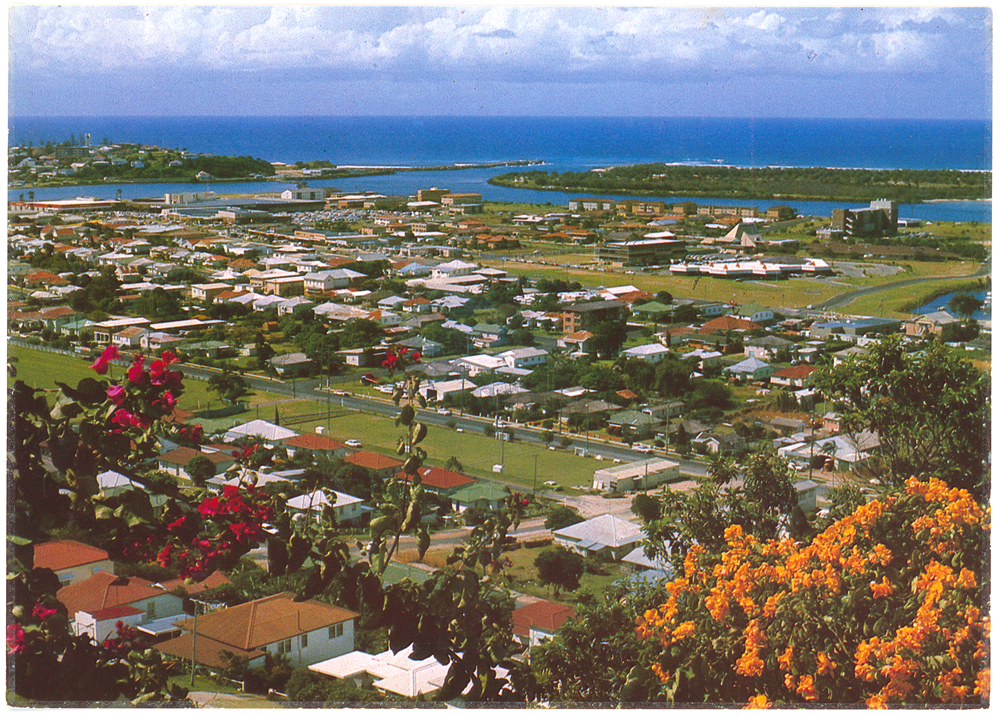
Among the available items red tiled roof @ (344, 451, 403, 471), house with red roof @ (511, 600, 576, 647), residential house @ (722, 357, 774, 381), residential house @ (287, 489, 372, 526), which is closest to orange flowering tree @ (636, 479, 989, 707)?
house with red roof @ (511, 600, 576, 647)

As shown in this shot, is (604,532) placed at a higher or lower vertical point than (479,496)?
lower

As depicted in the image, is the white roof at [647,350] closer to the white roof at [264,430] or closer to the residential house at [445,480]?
the residential house at [445,480]

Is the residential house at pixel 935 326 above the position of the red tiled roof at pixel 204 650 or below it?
above

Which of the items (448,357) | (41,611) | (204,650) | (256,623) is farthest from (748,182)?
(41,611)

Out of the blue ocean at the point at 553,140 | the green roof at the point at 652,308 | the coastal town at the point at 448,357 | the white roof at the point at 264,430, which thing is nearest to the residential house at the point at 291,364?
the coastal town at the point at 448,357

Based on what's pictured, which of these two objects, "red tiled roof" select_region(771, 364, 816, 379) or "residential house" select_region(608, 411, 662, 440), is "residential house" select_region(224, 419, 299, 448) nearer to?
"residential house" select_region(608, 411, 662, 440)

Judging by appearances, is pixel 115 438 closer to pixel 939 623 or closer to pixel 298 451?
pixel 298 451

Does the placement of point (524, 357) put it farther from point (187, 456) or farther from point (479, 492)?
point (187, 456)
